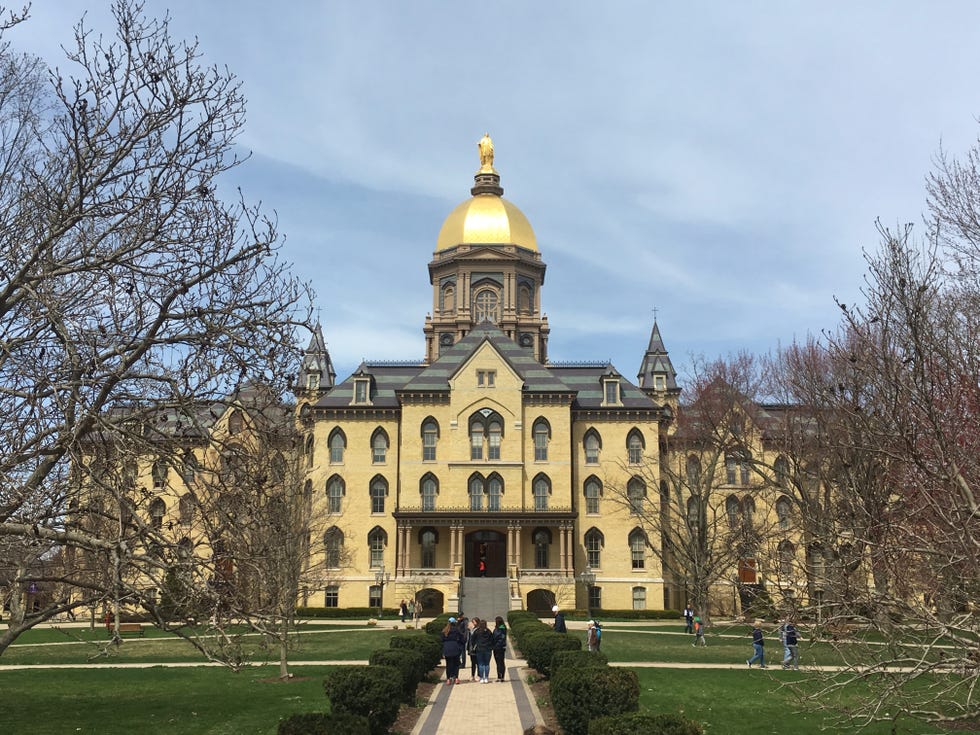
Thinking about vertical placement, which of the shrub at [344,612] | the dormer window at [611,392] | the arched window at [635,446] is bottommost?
the shrub at [344,612]

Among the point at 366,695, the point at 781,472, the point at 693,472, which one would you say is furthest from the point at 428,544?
the point at 366,695

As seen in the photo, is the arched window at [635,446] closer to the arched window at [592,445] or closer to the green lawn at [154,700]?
the arched window at [592,445]

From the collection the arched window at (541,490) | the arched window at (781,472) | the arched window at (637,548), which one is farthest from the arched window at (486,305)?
the arched window at (781,472)

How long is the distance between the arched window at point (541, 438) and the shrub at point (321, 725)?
4445 cm

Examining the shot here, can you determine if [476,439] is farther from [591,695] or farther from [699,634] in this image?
[591,695]

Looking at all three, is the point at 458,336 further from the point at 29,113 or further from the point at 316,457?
the point at 29,113

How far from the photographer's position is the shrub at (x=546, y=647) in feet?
77.3

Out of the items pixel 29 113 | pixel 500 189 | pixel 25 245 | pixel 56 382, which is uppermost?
pixel 500 189

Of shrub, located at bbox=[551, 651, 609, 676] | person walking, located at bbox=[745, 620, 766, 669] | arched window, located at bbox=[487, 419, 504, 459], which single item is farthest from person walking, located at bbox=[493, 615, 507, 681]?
arched window, located at bbox=[487, 419, 504, 459]

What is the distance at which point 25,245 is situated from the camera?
46.2ft

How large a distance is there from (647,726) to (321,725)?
4.28 meters

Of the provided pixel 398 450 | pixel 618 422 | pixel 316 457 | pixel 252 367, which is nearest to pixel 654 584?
pixel 618 422

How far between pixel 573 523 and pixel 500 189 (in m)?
35.1

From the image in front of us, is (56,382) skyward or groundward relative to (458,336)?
groundward
